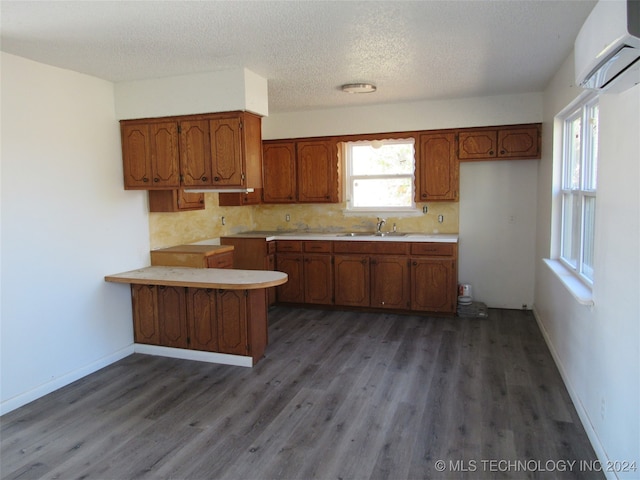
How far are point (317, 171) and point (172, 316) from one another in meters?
2.72

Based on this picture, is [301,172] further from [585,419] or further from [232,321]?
[585,419]

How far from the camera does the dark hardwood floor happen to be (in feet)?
8.45

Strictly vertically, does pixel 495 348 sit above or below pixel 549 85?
below

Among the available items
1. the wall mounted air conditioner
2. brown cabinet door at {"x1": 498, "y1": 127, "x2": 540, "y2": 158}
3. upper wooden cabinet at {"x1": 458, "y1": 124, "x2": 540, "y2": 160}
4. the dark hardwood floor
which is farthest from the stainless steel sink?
the wall mounted air conditioner

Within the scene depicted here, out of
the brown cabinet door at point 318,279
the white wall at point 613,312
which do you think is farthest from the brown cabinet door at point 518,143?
the brown cabinet door at point 318,279

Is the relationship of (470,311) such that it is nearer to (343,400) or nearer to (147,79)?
(343,400)

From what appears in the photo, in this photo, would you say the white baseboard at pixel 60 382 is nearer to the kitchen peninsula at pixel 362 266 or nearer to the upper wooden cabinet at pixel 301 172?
the kitchen peninsula at pixel 362 266

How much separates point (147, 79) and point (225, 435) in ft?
9.93

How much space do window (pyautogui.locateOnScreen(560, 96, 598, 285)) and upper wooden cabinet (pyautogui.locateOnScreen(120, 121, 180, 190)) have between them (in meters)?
3.27

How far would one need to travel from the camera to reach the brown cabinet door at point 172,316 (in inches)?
167

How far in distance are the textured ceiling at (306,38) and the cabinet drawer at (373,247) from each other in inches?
73.7

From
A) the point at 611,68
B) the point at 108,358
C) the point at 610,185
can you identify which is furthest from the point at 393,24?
the point at 108,358

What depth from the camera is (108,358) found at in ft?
13.7

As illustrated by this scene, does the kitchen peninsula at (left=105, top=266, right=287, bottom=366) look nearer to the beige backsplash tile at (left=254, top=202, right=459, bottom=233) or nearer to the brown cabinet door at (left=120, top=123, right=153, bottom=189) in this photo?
the brown cabinet door at (left=120, top=123, right=153, bottom=189)
